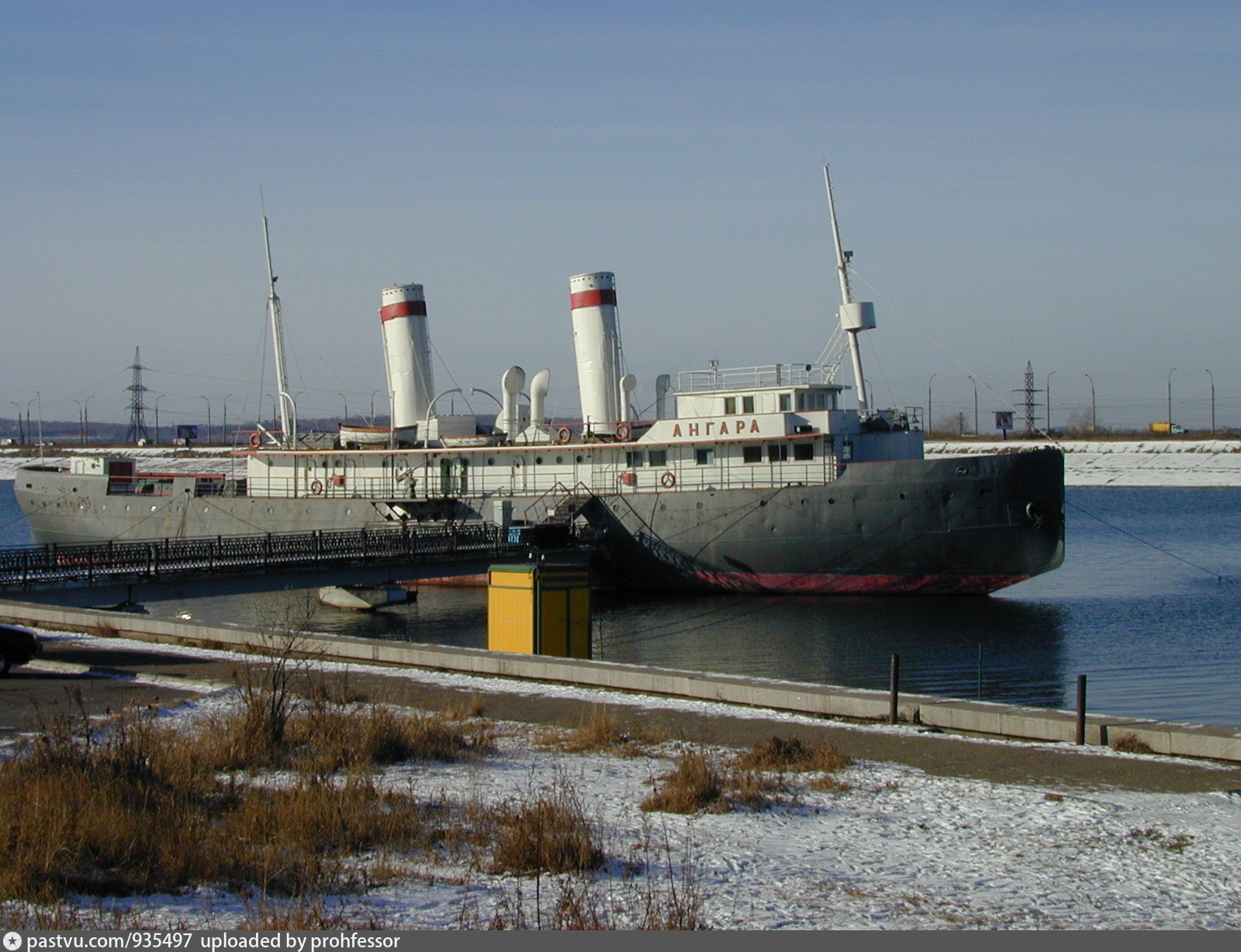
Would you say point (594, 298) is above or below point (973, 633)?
above

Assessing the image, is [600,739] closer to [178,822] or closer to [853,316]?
[178,822]

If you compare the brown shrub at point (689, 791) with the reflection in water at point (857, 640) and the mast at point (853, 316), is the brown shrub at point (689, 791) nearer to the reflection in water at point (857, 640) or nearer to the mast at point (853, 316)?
the reflection in water at point (857, 640)

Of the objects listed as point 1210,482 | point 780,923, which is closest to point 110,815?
point 780,923

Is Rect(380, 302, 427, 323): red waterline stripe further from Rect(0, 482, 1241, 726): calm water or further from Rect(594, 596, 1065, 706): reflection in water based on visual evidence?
Rect(594, 596, 1065, 706): reflection in water

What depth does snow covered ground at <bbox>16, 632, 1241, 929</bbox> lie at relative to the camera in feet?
23.8

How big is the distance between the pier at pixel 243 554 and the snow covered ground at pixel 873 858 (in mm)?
18206

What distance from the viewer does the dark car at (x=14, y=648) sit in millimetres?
15766

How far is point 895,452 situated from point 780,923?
109ft

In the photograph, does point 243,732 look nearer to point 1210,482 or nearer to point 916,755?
point 916,755

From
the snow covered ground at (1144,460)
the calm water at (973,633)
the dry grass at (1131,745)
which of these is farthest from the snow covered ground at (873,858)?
the snow covered ground at (1144,460)

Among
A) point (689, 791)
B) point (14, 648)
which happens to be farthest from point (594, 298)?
point (689, 791)

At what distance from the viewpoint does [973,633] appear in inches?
1227

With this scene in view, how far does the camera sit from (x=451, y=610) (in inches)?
1479

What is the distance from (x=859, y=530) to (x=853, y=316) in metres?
Answer: 8.10
